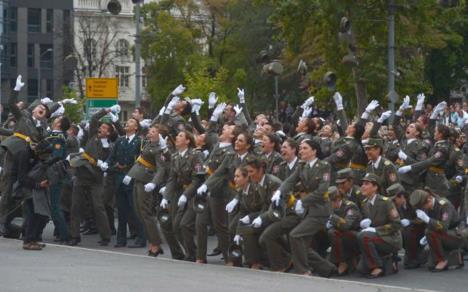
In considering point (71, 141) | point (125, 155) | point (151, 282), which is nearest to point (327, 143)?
point (125, 155)

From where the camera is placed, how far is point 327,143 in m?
17.6

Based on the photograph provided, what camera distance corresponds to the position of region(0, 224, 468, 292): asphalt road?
12.2 meters

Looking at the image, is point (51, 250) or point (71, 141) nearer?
point (51, 250)

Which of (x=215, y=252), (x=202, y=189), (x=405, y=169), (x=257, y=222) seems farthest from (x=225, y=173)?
(x=405, y=169)

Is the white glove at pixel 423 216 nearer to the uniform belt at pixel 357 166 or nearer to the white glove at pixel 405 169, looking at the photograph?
the uniform belt at pixel 357 166

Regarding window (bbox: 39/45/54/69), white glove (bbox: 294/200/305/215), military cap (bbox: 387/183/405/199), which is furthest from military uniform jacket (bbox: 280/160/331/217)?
window (bbox: 39/45/54/69)

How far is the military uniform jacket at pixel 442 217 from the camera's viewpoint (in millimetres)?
14898

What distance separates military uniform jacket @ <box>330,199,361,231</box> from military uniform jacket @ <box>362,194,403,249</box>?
145 mm

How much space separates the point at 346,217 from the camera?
14562mm

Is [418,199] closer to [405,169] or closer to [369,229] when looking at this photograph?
[369,229]

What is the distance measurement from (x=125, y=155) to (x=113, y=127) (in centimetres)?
72

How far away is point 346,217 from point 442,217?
138cm

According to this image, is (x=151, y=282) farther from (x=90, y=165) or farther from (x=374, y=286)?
(x=90, y=165)

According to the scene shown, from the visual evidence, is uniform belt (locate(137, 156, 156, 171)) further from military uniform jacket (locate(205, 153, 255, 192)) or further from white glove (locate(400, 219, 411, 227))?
white glove (locate(400, 219, 411, 227))
